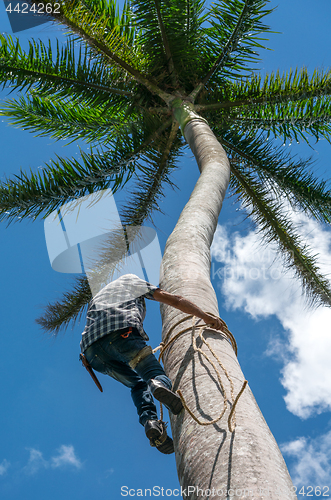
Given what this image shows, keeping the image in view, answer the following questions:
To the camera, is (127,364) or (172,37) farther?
(172,37)

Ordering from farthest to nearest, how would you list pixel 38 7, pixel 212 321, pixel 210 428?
pixel 38 7
pixel 212 321
pixel 210 428

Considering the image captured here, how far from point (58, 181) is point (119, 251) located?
155 cm

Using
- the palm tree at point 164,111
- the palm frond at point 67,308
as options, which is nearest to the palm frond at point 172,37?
the palm tree at point 164,111

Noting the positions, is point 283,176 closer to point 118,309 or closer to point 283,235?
point 283,235

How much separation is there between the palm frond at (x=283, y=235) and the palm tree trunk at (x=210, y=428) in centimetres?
476

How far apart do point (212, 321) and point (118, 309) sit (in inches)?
30.3

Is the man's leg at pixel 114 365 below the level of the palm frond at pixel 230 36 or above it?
below

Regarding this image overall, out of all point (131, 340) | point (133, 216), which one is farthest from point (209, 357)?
point (133, 216)

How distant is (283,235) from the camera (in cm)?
721

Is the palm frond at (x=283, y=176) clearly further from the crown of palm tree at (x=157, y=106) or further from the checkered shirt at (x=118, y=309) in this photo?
the checkered shirt at (x=118, y=309)

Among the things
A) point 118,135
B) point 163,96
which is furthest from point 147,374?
point 163,96

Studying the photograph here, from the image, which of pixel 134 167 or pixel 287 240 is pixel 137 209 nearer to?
pixel 134 167

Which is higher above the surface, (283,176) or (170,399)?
(283,176)

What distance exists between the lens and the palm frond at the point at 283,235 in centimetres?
720
